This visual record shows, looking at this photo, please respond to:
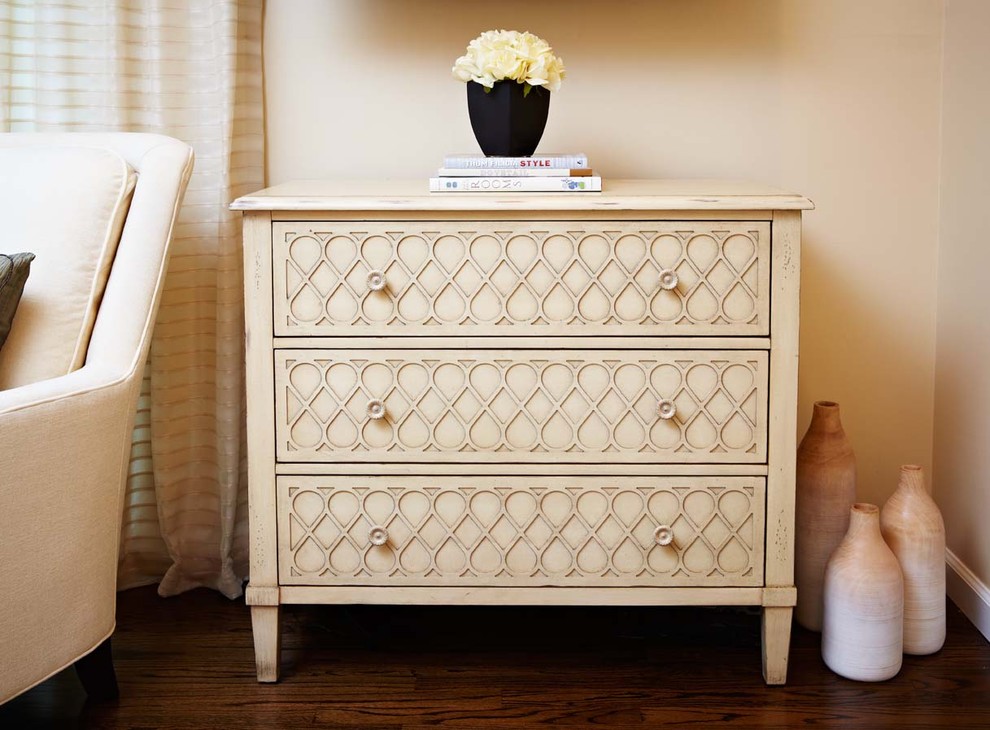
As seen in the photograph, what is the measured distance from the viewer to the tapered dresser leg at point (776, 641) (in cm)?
174

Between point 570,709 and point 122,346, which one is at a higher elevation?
point 122,346

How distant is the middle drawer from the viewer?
1.67 m

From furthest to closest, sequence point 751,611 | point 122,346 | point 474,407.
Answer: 1. point 751,611
2. point 474,407
3. point 122,346

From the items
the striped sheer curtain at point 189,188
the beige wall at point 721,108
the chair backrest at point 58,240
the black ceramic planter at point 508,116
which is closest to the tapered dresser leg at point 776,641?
the beige wall at point 721,108

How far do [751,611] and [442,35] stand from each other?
4.31 feet

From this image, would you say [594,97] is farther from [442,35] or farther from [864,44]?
[864,44]

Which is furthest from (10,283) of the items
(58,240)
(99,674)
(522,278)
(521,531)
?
(521,531)

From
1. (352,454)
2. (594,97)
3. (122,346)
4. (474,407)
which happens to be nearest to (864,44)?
(594,97)

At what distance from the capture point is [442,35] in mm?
2139

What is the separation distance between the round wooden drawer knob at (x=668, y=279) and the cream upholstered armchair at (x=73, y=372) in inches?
31.2

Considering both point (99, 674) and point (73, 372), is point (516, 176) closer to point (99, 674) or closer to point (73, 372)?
point (73, 372)

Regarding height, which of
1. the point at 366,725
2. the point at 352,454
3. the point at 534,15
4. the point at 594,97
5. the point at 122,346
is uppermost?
the point at 534,15

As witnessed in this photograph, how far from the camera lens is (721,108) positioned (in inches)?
84.4

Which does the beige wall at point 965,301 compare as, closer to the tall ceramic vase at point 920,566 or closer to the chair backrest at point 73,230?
the tall ceramic vase at point 920,566
